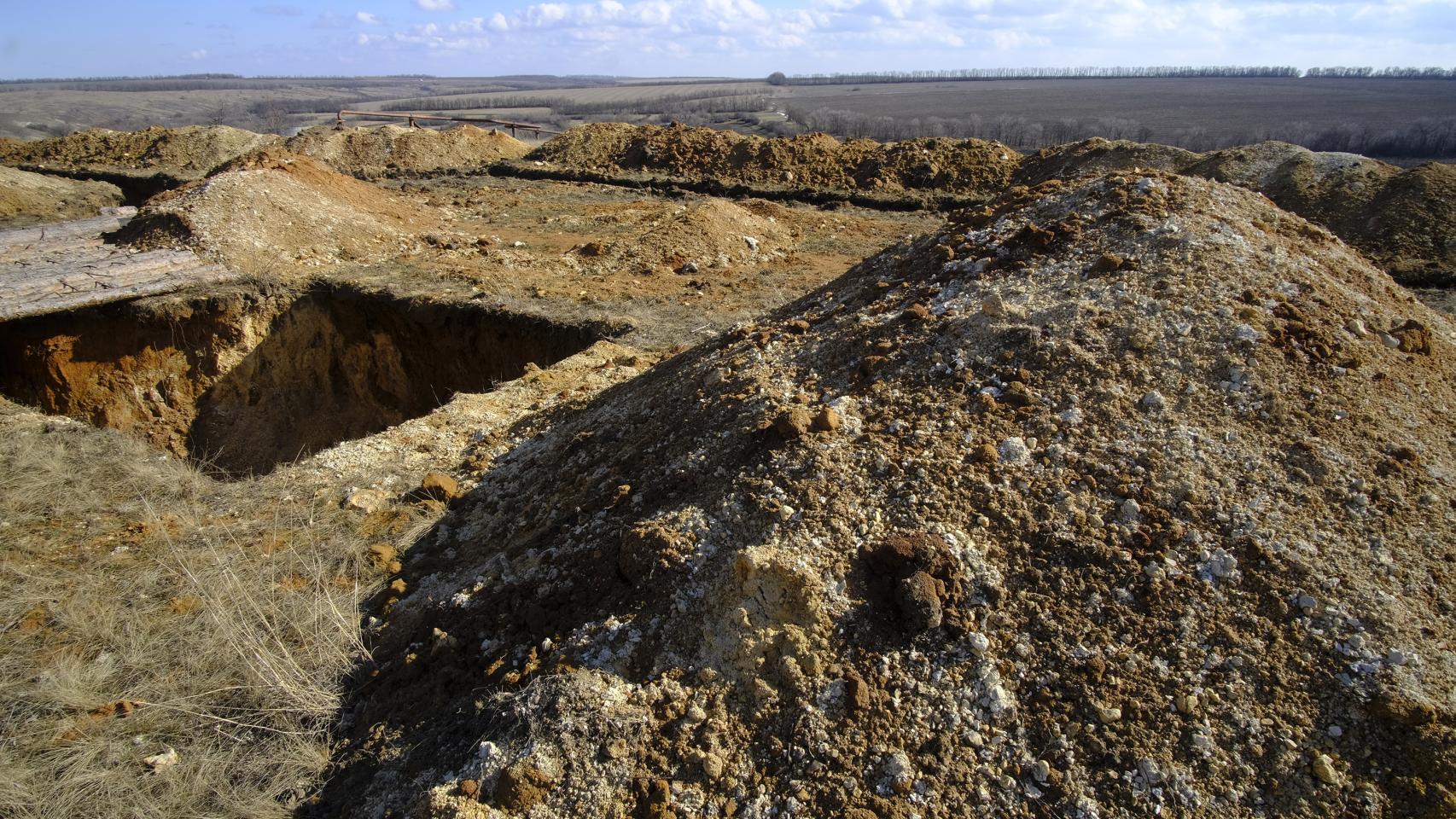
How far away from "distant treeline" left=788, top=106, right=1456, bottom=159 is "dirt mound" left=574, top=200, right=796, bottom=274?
2985cm

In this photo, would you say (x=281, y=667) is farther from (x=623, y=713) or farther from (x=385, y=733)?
(x=623, y=713)

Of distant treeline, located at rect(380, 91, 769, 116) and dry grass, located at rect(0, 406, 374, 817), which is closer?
dry grass, located at rect(0, 406, 374, 817)

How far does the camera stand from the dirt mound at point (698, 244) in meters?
10.6

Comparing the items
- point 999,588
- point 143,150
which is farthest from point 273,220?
point 143,150

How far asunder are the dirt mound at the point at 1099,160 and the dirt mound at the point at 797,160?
54 centimetres

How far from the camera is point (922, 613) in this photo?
115 inches

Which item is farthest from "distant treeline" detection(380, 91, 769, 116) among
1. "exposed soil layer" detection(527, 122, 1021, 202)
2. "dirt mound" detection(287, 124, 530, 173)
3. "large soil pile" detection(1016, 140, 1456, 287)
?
"large soil pile" detection(1016, 140, 1456, 287)

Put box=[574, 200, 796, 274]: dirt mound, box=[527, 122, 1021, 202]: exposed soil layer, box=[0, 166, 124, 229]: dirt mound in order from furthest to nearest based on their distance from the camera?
box=[527, 122, 1021, 202]: exposed soil layer, box=[0, 166, 124, 229]: dirt mound, box=[574, 200, 796, 274]: dirt mound

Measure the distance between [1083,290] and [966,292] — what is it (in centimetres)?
66

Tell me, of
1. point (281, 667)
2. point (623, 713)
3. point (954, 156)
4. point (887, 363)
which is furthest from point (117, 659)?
point (954, 156)

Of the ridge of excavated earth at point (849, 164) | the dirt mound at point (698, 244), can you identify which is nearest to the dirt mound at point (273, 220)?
the dirt mound at point (698, 244)

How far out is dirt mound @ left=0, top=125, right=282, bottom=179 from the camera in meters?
20.6

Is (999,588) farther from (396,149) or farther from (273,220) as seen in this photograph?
(396,149)

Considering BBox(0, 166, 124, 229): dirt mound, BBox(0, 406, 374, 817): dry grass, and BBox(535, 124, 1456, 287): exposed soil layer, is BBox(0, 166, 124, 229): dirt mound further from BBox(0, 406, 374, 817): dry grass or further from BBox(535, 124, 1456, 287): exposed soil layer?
BBox(0, 406, 374, 817): dry grass
